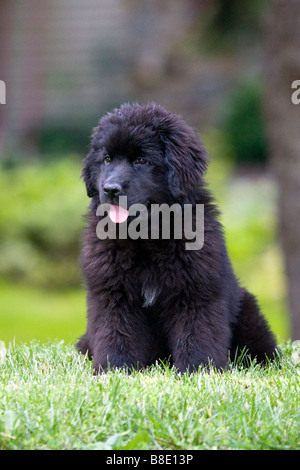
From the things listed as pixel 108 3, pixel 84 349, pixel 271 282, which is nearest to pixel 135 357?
pixel 84 349

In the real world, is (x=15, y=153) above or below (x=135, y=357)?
above

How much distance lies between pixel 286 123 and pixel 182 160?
3.75 m

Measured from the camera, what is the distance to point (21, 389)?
3.71 meters

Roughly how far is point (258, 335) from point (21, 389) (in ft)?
6.10

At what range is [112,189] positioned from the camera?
13.9ft

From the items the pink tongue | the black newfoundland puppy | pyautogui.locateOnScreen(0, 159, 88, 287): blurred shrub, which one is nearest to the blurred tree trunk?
the black newfoundland puppy

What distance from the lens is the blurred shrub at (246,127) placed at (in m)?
15.1

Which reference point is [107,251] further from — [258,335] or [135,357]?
[258,335]

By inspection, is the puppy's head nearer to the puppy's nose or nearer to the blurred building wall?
Answer: the puppy's nose

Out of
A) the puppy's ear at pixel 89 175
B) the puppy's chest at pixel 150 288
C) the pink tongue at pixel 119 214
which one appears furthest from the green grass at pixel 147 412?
the puppy's ear at pixel 89 175

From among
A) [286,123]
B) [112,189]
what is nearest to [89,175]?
[112,189]

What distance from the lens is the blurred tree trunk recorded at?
7691 millimetres

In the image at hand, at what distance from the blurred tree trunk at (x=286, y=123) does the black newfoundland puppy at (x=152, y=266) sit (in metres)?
3.41

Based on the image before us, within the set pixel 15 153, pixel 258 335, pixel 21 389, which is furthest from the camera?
pixel 15 153
